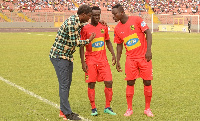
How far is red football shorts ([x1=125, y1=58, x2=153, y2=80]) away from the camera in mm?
6945

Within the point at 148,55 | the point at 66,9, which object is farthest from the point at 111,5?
the point at 148,55

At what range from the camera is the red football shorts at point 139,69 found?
695cm

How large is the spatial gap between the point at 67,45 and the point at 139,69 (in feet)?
4.69

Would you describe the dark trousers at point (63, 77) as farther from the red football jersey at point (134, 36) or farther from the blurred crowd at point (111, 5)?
the blurred crowd at point (111, 5)

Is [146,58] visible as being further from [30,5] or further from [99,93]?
[30,5]

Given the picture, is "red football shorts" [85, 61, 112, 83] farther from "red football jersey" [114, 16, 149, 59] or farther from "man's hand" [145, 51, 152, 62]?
"man's hand" [145, 51, 152, 62]

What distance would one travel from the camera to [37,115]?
284 inches

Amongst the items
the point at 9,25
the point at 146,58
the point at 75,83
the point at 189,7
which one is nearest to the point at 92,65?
the point at 146,58

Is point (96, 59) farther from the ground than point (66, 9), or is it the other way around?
point (96, 59)

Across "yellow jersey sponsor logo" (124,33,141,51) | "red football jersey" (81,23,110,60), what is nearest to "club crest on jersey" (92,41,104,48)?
"red football jersey" (81,23,110,60)

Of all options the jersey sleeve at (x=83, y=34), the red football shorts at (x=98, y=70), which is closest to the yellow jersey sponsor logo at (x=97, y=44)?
the jersey sleeve at (x=83, y=34)

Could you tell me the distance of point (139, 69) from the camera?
710 centimetres

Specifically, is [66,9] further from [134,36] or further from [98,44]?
[134,36]

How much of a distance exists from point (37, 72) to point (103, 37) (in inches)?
258
